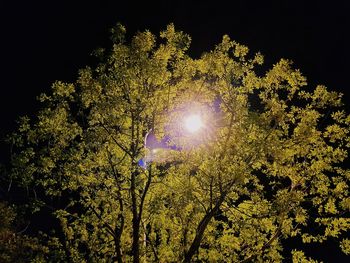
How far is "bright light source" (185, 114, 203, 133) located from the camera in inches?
416

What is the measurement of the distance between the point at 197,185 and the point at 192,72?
12.2 ft

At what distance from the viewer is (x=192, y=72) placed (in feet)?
37.7

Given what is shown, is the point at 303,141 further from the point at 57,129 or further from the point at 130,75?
the point at 57,129

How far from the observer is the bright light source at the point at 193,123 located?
1058 centimetres

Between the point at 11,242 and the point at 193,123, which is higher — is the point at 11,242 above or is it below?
below

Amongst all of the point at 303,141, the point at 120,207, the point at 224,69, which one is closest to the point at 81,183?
the point at 120,207

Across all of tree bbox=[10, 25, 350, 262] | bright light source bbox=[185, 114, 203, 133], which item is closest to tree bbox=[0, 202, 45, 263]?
tree bbox=[10, 25, 350, 262]

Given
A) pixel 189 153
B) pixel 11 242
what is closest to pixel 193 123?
pixel 189 153

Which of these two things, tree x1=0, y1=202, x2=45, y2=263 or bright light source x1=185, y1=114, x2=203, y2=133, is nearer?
bright light source x1=185, y1=114, x2=203, y2=133

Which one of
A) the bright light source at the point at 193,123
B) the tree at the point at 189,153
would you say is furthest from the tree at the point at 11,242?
the bright light source at the point at 193,123

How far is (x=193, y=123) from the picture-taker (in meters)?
10.6

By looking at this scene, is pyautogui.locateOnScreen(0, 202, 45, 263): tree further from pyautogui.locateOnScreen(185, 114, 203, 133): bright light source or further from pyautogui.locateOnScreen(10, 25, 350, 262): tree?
pyautogui.locateOnScreen(185, 114, 203, 133): bright light source

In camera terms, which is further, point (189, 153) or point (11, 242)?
point (11, 242)

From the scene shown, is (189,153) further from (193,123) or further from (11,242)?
(11,242)
